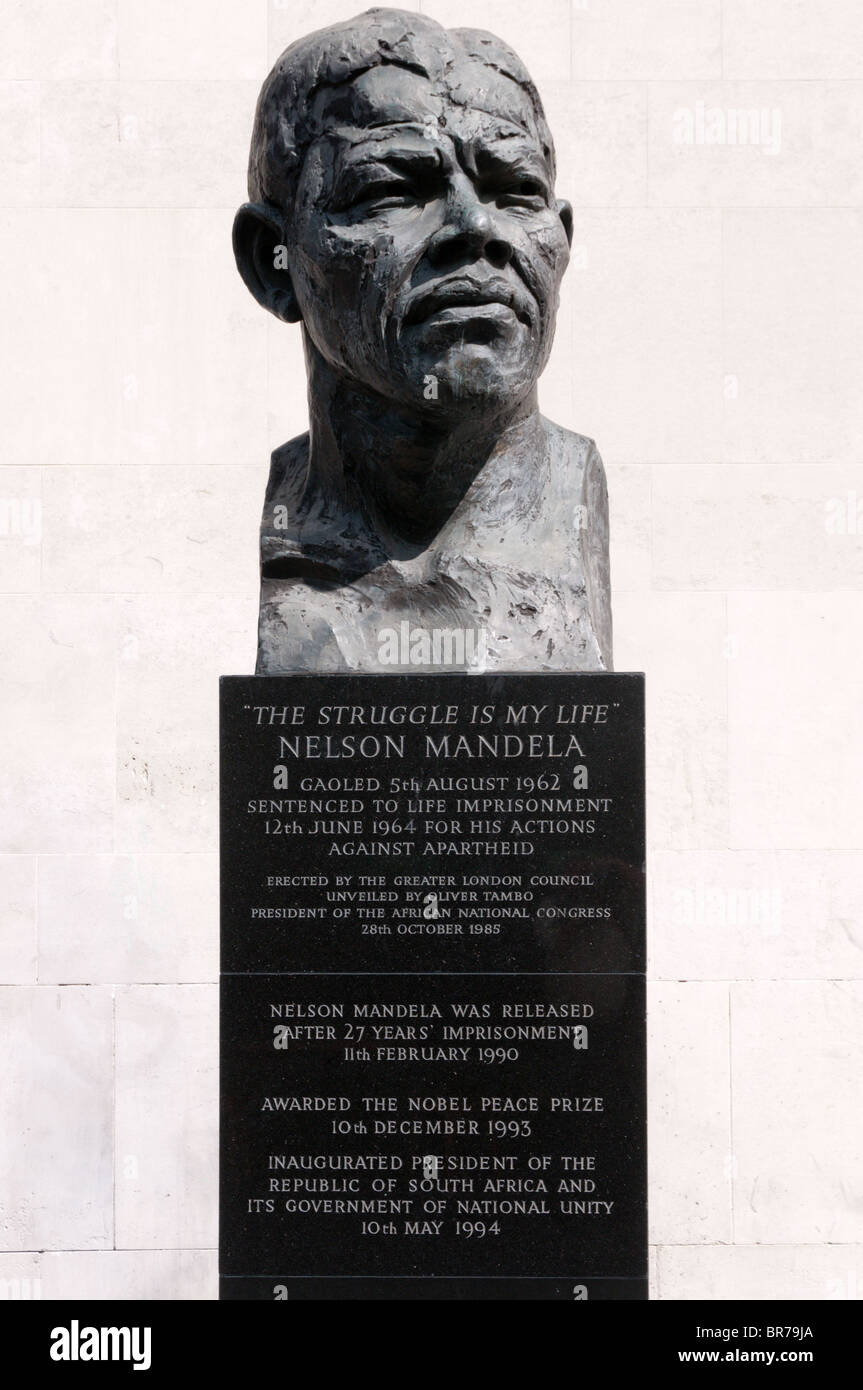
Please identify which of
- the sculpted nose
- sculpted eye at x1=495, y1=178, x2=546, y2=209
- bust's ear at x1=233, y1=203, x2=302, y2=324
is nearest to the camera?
the sculpted nose

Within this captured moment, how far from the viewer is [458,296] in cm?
457

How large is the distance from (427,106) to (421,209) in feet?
0.73

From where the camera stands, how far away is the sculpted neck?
15.8 feet

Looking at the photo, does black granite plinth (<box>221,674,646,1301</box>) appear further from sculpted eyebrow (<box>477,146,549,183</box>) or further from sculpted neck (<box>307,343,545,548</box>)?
sculpted eyebrow (<box>477,146,549,183</box>)

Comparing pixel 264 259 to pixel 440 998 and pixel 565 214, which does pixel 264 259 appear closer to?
pixel 565 214

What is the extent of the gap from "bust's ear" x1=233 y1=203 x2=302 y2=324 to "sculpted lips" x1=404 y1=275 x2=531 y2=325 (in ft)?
1.58

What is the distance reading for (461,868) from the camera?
460 centimetres

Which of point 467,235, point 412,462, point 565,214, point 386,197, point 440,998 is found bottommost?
point 440,998

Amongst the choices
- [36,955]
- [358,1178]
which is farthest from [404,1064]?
[36,955]

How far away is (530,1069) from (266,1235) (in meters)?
0.69

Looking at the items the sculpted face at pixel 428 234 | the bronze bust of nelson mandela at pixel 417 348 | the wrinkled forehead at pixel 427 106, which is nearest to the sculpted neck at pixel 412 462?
the bronze bust of nelson mandela at pixel 417 348

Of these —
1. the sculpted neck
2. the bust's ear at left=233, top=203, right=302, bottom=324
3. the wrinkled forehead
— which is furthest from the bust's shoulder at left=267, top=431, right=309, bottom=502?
the wrinkled forehead

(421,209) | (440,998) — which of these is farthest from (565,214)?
(440,998)

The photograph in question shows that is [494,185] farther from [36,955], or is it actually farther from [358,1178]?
[36,955]
